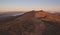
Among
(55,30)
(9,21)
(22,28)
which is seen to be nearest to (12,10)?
(9,21)

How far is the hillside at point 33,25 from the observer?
2379mm

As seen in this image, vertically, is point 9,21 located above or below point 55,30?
above

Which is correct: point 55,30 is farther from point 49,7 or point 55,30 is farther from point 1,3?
point 1,3

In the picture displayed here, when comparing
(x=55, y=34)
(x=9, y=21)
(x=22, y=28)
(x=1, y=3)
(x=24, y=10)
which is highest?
(x=1, y=3)

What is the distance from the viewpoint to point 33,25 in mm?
2410

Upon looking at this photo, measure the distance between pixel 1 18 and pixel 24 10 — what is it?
50 centimetres

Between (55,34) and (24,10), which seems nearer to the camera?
(55,34)

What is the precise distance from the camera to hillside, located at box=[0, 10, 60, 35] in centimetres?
238

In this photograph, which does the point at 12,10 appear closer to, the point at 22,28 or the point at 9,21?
the point at 9,21

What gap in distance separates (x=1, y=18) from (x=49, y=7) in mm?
1021

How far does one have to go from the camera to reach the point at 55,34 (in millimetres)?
2359

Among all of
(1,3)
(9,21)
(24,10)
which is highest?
(1,3)

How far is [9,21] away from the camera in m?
2.45

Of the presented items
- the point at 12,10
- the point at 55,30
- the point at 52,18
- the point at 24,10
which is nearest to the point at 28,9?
the point at 24,10
